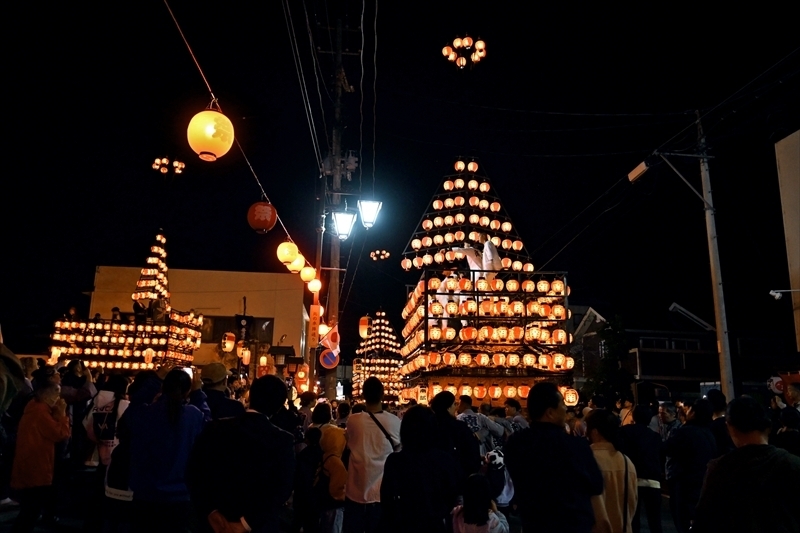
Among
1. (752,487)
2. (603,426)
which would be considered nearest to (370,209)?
(603,426)

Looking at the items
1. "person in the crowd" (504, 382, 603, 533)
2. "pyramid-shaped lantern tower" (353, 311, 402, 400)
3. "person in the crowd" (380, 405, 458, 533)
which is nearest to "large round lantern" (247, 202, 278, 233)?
"person in the crowd" (380, 405, 458, 533)

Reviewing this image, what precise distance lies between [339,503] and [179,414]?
2.66 meters

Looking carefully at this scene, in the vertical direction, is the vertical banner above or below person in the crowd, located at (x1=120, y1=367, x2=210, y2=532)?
above

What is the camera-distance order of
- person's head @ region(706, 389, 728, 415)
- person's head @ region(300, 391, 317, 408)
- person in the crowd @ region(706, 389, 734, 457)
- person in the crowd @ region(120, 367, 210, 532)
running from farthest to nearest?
1. person's head @ region(300, 391, 317, 408)
2. person's head @ region(706, 389, 728, 415)
3. person in the crowd @ region(706, 389, 734, 457)
4. person in the crowd @ region(120, 367, 210, 532)

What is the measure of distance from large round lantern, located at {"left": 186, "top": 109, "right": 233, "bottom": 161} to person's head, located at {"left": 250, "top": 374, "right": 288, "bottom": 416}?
6551 millimetres

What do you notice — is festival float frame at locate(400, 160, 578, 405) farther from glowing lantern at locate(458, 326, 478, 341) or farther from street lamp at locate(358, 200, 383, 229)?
street lamp at locate(358, 200, 383, 229)

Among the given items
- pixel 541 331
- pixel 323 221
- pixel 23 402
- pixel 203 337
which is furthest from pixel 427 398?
pixel 203 337

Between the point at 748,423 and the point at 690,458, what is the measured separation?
4.34m

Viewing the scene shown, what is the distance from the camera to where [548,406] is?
4.04 metres

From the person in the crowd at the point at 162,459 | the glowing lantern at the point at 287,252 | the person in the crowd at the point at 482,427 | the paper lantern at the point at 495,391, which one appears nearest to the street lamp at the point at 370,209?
the glowing lantern at the point at 287,252

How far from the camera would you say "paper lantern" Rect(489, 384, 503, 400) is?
22.1 meters

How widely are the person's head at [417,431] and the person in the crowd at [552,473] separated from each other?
71 centimetres

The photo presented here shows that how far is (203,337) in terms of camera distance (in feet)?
132

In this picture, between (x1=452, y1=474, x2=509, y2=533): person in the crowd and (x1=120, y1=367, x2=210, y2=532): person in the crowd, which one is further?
(x1=452, y1=474, x2=509, y2=533): person in the crowd
